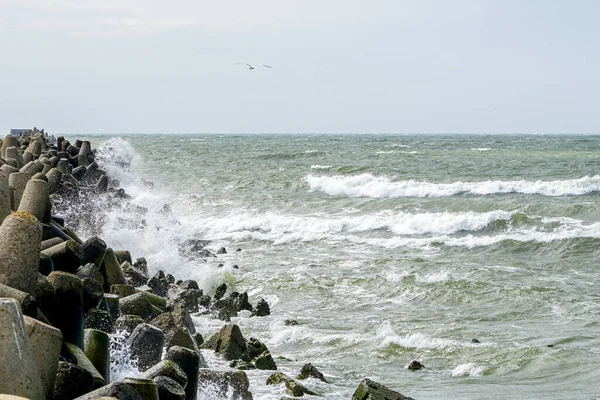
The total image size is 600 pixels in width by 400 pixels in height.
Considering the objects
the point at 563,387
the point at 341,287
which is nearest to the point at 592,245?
the point at 341,287

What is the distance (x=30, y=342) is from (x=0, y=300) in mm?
372

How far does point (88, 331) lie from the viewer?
6191 millimetres

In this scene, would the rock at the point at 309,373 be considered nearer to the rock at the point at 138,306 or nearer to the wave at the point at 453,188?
the rock at the point at 138,306

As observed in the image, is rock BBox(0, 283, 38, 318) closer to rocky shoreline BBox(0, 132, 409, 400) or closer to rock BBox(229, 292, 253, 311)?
rocky shoreline BBox(0, 132, 409, 400)

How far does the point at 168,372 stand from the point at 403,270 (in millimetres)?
12250

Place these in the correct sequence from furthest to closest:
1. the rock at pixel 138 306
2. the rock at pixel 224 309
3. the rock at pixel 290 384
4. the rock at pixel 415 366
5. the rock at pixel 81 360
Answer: the rock at pixel 224 309 → the rock at pixel 415 366 → the rock at pixel 138 306 → the rock at pixel 290 384 → the rock at pixel 81 360

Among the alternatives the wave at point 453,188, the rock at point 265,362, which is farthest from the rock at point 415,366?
the wave at point 453,188

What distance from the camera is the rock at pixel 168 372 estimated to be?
541 centimetres

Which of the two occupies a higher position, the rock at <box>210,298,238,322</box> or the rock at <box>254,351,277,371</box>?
the rock at <box>254,351,277,371</box>

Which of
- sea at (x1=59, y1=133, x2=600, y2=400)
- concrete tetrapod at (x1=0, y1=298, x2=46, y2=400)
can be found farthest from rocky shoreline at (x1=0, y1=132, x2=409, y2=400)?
sea at (x1=59, y1=133, x2=600, y2=400)

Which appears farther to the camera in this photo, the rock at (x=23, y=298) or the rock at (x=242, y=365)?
the rock at (x=242, y=365)

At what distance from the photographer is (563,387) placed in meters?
9.55

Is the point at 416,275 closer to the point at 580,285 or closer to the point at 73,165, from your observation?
the point at 580,285

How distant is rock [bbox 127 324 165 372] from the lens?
6.71 metres
